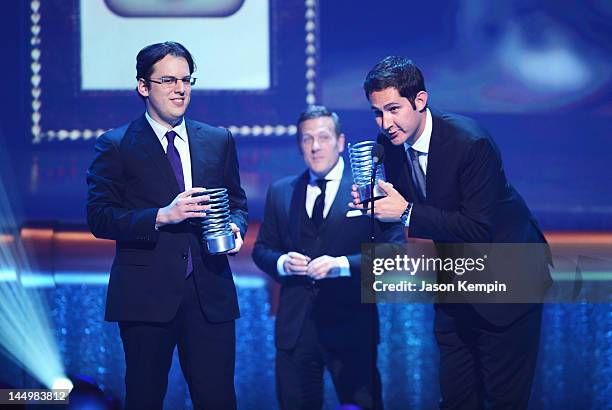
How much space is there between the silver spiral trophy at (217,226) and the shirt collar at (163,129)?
31 centimetres

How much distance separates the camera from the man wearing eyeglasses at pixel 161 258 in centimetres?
281

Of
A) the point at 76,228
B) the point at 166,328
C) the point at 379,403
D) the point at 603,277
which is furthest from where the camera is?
the point at 76,228

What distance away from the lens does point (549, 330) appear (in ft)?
14.7

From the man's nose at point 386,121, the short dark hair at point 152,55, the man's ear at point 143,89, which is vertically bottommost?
the man's nose at point 386,121

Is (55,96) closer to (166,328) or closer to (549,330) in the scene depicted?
(166,328)

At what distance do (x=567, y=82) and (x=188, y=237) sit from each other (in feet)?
7.55

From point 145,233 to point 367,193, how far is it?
738mm

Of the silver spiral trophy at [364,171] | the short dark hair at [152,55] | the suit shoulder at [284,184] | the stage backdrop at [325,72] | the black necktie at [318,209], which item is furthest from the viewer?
the stage backdrop at [325,72]

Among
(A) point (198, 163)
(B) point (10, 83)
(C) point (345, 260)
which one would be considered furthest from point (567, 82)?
(B) point (10, 83)

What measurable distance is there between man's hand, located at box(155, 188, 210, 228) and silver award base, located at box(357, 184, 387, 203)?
509mm

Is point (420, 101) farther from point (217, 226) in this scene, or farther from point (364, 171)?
point (217, 226)

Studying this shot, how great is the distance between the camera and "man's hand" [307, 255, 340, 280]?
3457 mm

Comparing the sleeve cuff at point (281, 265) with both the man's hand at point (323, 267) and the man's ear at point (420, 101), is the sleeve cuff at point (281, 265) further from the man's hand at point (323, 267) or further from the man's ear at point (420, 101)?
the man's ear at point (420, 101)

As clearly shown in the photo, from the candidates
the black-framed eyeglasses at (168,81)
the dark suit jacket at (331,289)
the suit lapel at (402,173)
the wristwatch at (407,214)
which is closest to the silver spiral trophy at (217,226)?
the black-framed eyeglasses at (168,81)
